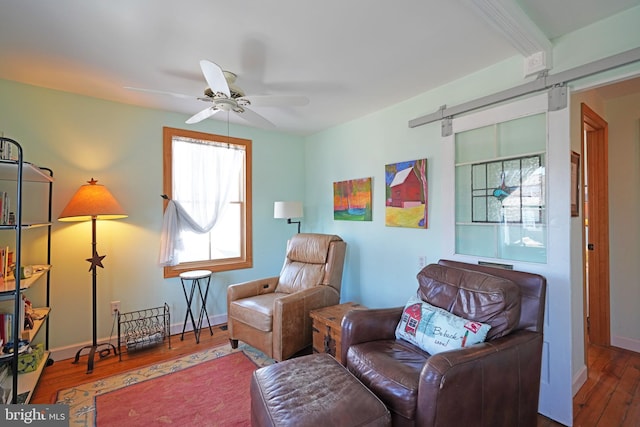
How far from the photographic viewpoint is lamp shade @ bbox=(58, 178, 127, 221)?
2.46 m

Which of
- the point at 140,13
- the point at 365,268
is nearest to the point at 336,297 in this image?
the point at 365,268

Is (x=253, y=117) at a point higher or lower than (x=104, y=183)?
higher

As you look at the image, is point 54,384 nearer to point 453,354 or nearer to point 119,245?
point 119,245

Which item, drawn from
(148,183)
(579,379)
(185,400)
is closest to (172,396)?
(185,400)

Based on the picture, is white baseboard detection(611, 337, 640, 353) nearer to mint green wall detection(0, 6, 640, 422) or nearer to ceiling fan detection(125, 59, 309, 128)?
mint green wall detection(0, 6, 640, 422)

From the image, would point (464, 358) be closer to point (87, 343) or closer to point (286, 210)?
point (286, 210)

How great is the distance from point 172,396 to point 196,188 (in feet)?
6.85

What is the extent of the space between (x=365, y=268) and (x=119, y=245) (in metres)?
2.55

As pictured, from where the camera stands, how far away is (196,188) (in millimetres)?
3412

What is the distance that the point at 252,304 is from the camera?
2656mm

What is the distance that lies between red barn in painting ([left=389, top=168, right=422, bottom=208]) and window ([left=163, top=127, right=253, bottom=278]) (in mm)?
1845

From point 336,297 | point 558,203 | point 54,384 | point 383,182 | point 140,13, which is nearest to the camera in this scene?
point 140,13

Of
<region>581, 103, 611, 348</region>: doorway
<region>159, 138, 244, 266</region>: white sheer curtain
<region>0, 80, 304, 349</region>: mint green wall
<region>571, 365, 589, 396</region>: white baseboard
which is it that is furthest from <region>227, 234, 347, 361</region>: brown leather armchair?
<region>581, 103, 611, 348</region>: doorway

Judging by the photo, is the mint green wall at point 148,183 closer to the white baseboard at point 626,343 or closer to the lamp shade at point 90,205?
the lamp shade at point 90,205
